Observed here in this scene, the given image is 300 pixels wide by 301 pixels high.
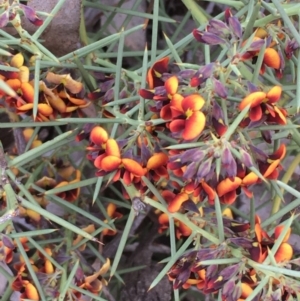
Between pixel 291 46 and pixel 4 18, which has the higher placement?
pixel 4 18

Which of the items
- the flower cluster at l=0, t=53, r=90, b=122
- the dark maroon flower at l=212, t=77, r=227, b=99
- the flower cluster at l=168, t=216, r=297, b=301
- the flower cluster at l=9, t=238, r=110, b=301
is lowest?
the flower cluster at l=9, t=238, r=110, b=301

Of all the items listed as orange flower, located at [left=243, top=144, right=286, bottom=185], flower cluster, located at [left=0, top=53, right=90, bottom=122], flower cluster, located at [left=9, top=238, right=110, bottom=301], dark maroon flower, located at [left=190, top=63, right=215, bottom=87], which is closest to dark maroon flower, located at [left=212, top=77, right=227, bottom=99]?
dark maroon flower, located at [left=190, top=63, right=215, bottom=87]

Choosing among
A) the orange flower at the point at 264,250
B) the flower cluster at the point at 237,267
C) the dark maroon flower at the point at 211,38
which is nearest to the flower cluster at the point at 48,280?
the flower cluster at the point at 237,267

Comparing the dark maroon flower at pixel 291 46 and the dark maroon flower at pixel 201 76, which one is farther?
the dark maroon flower at pixel 291 46

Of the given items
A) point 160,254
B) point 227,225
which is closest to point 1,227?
point 227,225

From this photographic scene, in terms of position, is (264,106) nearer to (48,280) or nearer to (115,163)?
(115,163)

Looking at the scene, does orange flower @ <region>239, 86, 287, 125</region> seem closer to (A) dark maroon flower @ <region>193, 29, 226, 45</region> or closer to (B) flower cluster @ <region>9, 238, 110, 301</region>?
(A) dark maroon flower @ <region>193, 29, 226, 45</region>

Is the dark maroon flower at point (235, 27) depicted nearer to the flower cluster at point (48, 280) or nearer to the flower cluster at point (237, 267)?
the flower cluster at point (237, 267)

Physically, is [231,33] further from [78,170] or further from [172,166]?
[78,170]

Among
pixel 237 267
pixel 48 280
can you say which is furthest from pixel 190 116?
pixel 48 280

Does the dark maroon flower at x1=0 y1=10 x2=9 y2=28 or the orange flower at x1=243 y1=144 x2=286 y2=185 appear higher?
the dark maroon flower at x1=0 y1=10 x2=9 y2=28
